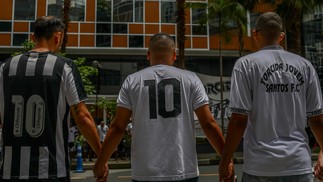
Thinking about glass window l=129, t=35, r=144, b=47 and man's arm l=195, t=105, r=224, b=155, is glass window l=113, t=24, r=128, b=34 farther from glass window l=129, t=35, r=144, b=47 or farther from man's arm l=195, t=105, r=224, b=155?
man's arm l=195, t=105, r=224, b=155

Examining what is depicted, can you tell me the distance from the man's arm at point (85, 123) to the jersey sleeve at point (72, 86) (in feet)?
0.17

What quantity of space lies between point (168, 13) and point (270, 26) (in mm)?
31435

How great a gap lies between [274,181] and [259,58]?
3.10 ft

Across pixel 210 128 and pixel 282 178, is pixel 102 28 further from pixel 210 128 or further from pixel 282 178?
pixel 282 178

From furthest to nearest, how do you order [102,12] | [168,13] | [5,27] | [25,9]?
[168,13] → [102,12] → [25,9] → [5,27]

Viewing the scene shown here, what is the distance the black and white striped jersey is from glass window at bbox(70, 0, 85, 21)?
102 feet

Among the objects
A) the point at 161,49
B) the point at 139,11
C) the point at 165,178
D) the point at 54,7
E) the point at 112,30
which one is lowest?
the point at 165,178

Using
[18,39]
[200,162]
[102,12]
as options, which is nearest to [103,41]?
[102,12]

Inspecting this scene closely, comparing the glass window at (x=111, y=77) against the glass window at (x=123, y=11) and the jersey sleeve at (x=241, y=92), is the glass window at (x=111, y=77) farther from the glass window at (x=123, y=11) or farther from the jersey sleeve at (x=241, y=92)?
the jersey sleeve at (x=241, y=92)

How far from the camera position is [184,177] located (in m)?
3.57

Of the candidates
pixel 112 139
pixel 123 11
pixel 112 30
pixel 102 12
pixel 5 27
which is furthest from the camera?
pixel 123 11

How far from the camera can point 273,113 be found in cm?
330

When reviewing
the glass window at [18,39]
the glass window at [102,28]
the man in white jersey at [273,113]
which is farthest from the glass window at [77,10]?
the man in white jersey at [273,113]

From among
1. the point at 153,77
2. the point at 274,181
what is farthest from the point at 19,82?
the point at 274,181
